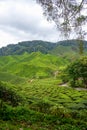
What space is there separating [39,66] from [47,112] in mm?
182874

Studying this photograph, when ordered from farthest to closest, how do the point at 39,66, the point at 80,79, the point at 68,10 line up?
1. the point at 39,66
2. the point at 80,79
3. the point at 68,10

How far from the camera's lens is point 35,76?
179250 millimetres

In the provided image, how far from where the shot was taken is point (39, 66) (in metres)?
200

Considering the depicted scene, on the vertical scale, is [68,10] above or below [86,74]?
above

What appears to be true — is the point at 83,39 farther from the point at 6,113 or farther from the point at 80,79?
the point at 80,79

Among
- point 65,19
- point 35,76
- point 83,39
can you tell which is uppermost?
point 65,19

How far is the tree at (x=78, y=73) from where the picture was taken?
280 ft

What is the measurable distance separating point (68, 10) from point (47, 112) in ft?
19.6

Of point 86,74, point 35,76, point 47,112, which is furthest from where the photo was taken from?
point 35,76

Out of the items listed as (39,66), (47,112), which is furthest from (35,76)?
(47,112)

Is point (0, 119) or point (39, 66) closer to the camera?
point (0, 119)

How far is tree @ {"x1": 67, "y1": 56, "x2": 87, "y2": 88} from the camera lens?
85375 millimetres

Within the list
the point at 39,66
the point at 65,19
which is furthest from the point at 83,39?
the point at 39,66

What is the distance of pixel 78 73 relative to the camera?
288 ft
